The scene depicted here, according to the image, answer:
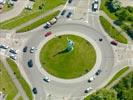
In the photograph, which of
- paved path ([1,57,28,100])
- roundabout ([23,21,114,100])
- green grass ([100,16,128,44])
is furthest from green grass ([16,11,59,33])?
green grass ([100,16,128,44])

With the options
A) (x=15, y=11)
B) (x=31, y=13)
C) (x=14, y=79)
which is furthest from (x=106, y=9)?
(x=14, y=79)

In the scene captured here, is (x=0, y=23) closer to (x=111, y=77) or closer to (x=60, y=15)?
(x=60, y=15)

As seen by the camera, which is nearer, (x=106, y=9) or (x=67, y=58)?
(x=67, y=58)

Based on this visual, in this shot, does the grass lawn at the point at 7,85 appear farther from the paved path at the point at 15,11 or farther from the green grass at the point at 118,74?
the green grass at the point at 118,74

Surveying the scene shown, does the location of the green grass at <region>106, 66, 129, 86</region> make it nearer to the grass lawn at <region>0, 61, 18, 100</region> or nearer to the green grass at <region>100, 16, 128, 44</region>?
the green grass at <region>100, 16, 128, 44</region>

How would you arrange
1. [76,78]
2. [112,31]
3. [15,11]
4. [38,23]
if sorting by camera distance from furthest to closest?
[15,11] → [38,23] → [112,31] → [76,78]

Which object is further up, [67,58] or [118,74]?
[67,58]

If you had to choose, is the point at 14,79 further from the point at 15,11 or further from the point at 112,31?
the point at 112,31
